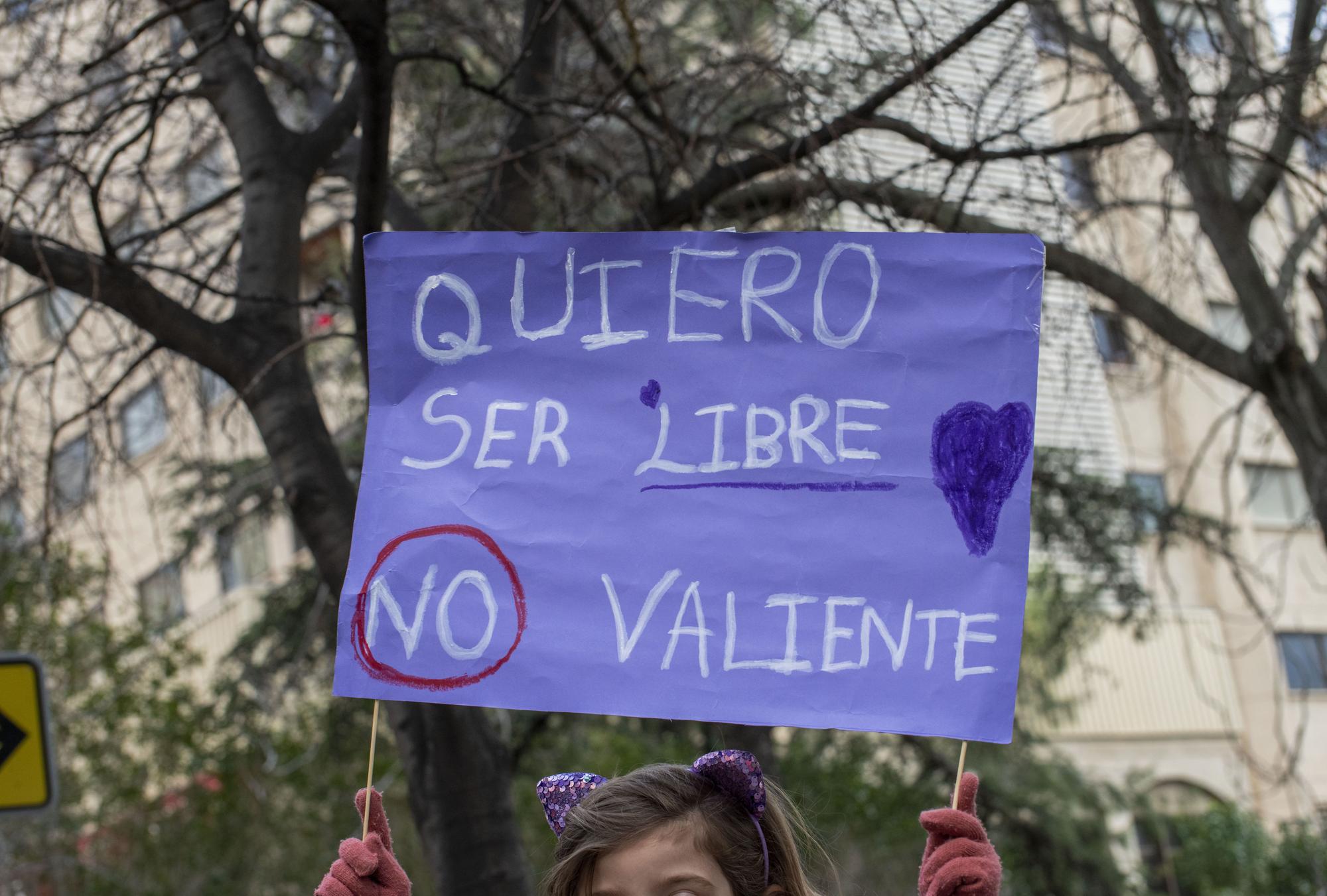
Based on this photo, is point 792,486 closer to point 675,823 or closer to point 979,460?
point 979,460

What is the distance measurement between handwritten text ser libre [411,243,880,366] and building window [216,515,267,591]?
5.17 metres

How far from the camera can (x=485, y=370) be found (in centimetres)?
272

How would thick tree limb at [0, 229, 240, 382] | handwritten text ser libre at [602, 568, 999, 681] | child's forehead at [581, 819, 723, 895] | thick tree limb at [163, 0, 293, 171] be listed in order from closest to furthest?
child's forehead at [581, 819, 723, 895], handwritten text ser libre at [602, 568, 999, 681], thick tree limb at [0, 229, 240, 382], thick tree limb at [163, 0, 293, 171]

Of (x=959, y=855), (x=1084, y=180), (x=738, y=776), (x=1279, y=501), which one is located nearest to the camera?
(x=959, y=855)

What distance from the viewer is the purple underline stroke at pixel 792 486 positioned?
8.21 feet

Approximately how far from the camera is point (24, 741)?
4.46 meters

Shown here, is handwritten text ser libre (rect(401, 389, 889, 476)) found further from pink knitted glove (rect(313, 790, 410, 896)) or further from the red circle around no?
pink knitted glove (rect(313, 790, 410, 896))

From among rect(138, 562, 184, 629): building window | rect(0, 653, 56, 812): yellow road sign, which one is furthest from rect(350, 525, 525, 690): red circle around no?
rect(138, 562, 184, 629): building window

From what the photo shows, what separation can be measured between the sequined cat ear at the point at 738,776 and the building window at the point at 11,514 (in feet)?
11.8

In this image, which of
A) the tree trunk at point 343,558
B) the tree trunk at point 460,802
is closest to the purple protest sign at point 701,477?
the tree trunk at point 343,558

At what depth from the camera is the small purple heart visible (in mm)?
2631

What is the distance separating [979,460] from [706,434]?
460 mm

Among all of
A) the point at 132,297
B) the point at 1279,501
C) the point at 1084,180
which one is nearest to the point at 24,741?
the point at 132,297

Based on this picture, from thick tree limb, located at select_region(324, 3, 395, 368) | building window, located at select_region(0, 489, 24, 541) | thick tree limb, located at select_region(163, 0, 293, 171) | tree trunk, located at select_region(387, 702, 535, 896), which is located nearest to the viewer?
thick tree limb, located at select_region(324, 3, 395, 368)
